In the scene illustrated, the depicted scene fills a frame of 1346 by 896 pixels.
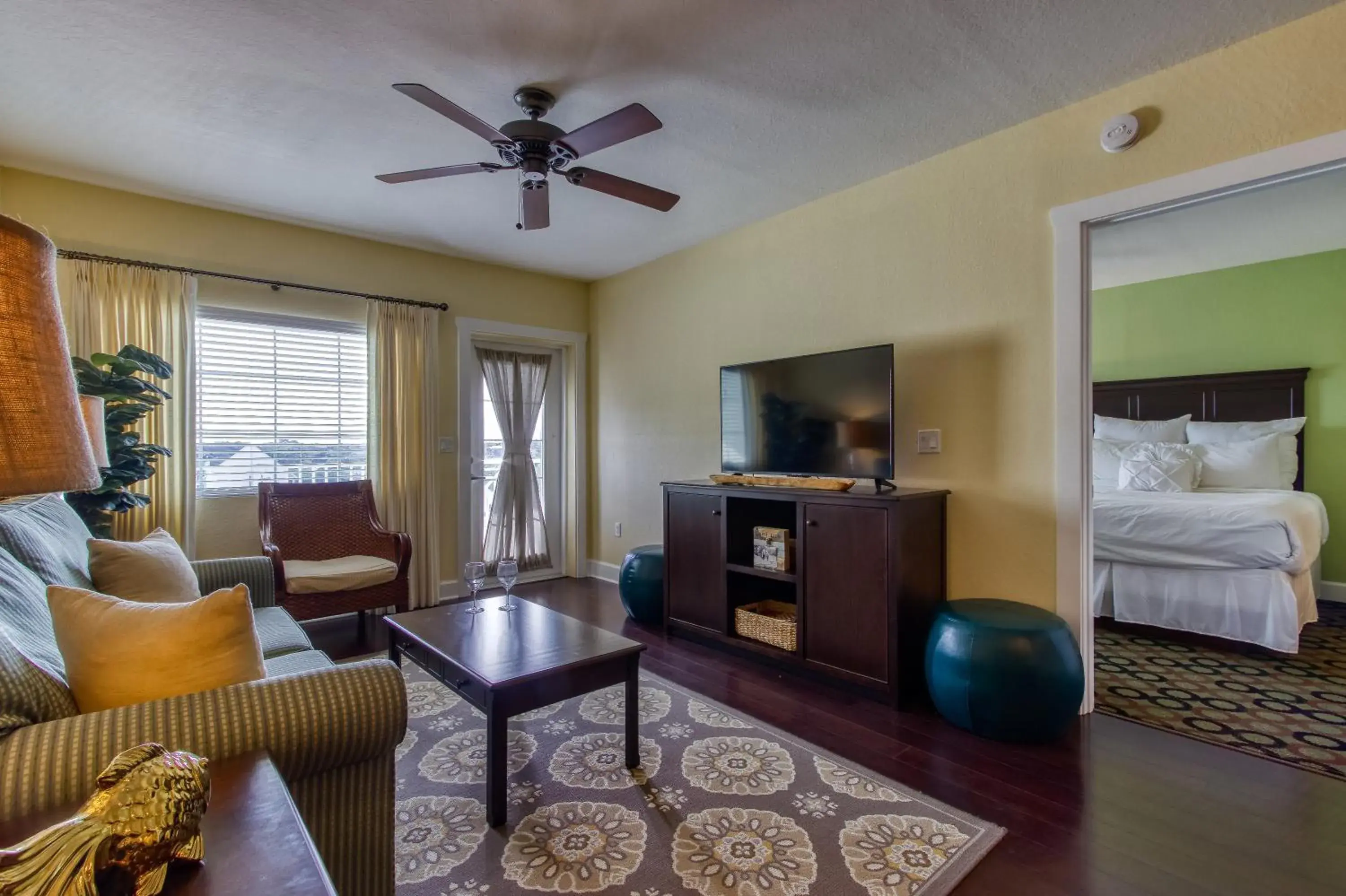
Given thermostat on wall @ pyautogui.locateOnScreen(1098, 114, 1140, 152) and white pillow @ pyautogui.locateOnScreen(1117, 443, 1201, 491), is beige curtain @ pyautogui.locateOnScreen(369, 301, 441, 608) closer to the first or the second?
thermostat on wall @ pyautogui.locateOnScreen(1098, 114, 1140, 152)

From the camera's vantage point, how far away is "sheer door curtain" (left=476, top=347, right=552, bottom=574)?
521 centimetres

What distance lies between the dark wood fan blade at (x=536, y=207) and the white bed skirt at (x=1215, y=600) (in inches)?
133

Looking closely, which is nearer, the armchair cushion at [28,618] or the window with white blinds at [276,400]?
the armchair cushion at [28,618]

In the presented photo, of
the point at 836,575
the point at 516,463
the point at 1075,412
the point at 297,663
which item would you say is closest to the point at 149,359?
the point at 297,663

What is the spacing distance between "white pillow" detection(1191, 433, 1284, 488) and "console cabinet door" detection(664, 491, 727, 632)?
391cm

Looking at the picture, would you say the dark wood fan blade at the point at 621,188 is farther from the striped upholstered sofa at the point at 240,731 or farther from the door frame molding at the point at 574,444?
the door frame molding at the point at 574,444

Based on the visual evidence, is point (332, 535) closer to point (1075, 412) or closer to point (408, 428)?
point (408, 428)

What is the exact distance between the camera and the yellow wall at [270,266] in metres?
3.50

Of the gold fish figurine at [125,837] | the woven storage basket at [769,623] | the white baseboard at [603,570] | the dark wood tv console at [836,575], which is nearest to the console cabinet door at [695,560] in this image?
the dark wood tv console at [836,575]

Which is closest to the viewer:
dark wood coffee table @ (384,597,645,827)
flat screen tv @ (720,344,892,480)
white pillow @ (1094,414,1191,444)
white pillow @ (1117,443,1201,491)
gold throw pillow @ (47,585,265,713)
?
gold throw pillow @ (47,585,265,713)

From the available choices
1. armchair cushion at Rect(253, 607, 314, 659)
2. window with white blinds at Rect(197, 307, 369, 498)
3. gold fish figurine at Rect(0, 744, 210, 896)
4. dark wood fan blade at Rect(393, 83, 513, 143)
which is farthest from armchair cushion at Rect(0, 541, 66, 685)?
window with white blinds at Rect(197, 307, 369, 498)

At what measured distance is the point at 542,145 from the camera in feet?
8.50

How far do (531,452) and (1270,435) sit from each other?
5.72 metres

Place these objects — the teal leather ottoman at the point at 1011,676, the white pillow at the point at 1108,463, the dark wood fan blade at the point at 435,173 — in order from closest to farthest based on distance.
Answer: the teal leather ottoman at the point at 1011,676
the dark wood fan blade at the point at 435,173
the white pillow at the point at 1108,463
